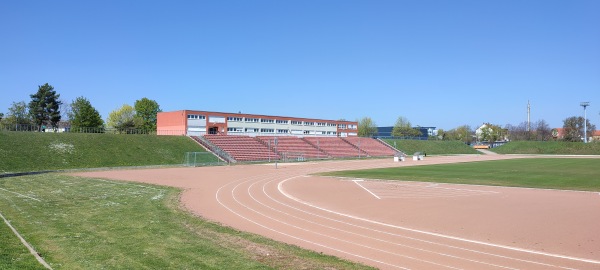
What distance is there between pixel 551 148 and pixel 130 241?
11173 cm

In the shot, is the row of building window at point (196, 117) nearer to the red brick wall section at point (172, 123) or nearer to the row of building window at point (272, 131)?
the red brick wall section at point (172, 123)

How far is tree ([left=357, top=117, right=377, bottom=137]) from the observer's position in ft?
456

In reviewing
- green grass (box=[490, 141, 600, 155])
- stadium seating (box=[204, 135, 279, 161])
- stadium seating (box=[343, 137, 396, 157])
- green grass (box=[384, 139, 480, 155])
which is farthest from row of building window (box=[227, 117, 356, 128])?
green grass (box=[490, 141, 600, 155])

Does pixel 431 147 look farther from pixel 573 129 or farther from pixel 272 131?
pixel 573 129

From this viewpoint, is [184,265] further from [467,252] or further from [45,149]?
[45,149]

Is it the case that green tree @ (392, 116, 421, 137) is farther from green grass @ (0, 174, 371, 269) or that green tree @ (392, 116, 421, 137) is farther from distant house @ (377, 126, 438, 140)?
green grass @ (0, 174, 371, 269)

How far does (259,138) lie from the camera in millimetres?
78938

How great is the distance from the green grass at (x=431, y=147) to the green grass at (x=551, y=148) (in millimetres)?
10053

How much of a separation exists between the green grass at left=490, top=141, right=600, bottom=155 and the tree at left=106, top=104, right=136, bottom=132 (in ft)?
294

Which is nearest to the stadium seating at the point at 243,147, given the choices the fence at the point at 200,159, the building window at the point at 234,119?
the fence at the point at 200,159

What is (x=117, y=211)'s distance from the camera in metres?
17.4

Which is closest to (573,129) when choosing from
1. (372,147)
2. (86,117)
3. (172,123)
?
(372,147)

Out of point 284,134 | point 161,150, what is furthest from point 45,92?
point 284,134

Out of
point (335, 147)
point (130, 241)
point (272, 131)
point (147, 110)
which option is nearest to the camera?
point (130, 241)
